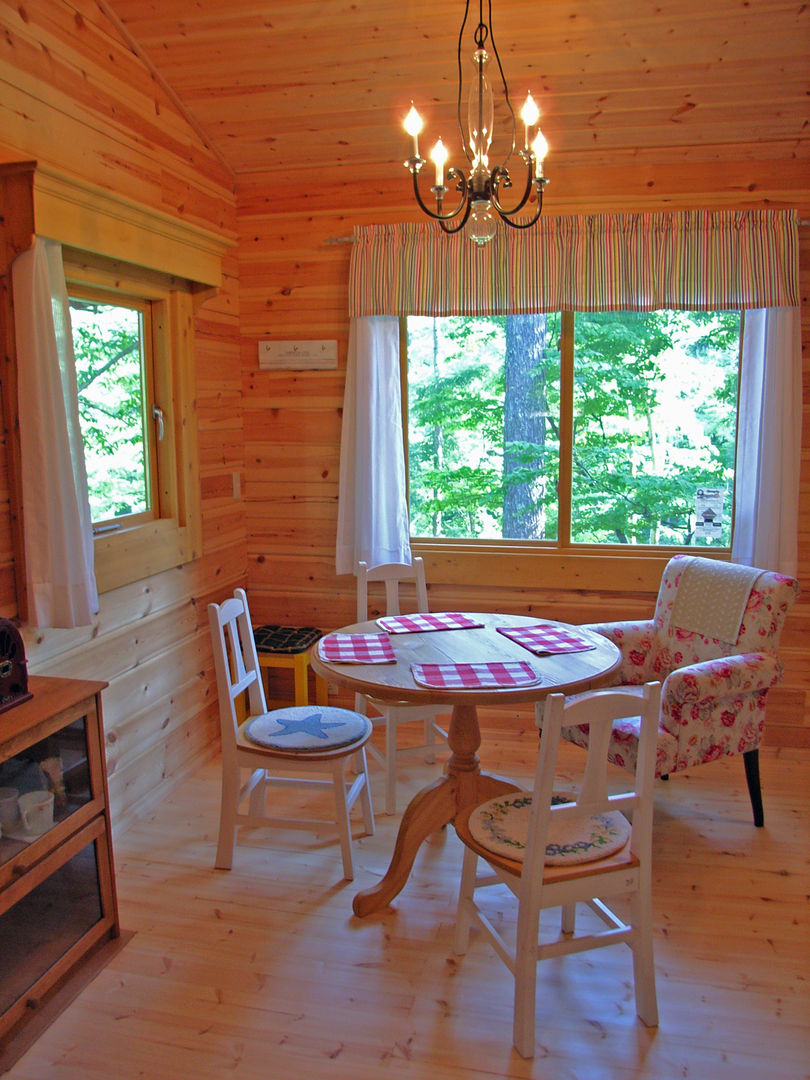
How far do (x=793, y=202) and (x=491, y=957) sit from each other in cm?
306

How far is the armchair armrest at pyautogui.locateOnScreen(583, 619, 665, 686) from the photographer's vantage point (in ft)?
10.9

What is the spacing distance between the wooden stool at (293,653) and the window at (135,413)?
54 cm

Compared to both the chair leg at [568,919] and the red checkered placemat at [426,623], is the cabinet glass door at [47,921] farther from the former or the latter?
the chair leg at [568,919]

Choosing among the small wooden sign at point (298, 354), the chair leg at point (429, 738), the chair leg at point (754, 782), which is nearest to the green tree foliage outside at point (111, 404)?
the small wooden sign at point (298, 354)

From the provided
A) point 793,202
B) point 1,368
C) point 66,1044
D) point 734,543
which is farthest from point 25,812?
point 793,202

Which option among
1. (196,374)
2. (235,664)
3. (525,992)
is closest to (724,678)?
(525,992)

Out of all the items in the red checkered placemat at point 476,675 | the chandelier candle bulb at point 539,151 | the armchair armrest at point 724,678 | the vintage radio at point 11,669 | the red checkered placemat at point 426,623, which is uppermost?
the chandelier candle bulb at point 539,151

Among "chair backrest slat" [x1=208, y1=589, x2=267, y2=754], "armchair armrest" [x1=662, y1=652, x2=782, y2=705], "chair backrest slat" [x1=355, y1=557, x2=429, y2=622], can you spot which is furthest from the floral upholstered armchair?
"chair backrest slat" [x1=208, y1=589, x2=267, y2=754]

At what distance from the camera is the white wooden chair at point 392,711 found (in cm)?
312

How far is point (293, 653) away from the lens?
3637 millimetres

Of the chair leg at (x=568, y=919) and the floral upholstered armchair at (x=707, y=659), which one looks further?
the floral upholstered armchair at (x=707, y=659)

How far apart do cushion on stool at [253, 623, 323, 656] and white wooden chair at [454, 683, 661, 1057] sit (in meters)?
1.68

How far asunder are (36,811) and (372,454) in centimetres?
209

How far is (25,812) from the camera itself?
6.84 ft
